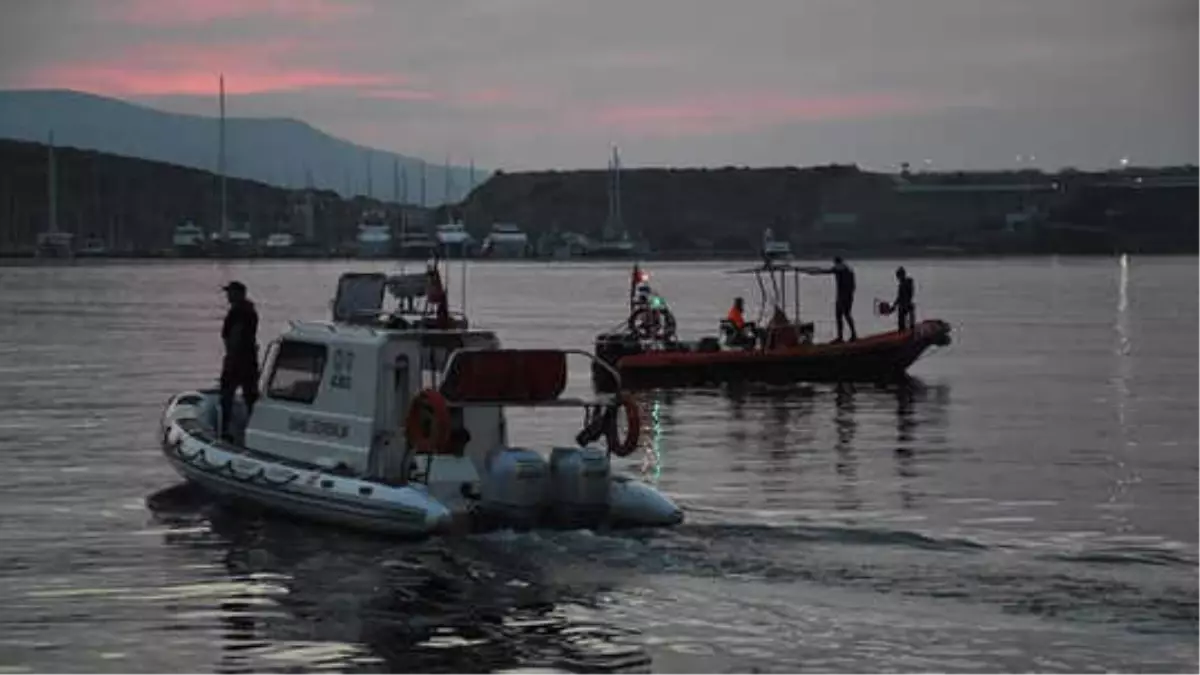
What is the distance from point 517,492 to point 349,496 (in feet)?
6.03

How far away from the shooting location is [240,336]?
2202cm

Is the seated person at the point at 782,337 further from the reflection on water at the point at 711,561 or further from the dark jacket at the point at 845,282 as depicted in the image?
the reflection on water at the point at 711,561

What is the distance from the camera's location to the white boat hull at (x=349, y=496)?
18531 mm

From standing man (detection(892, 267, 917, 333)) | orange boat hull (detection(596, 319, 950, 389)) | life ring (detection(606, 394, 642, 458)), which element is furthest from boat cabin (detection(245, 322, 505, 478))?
standing man (detection(892, 267, 917, 333))

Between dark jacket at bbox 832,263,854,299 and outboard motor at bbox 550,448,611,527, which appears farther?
dark jacket at bbox 832,263,854,299

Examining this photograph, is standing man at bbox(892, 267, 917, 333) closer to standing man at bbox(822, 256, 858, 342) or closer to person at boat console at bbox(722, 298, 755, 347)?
standing man at bbox(822, 256, 858, 342)

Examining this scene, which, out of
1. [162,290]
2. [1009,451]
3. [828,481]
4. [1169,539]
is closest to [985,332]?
[1009,451]

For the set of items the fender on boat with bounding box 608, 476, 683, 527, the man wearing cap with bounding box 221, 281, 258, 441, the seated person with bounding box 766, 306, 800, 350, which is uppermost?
the man wearing cap with bounding box 221, 281, 258, 441

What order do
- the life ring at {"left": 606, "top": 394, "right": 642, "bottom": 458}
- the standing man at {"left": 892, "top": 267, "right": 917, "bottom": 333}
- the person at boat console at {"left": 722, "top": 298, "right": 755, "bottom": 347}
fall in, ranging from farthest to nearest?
1. the standing man at {"left": 892, "top": 267, "right": 917, "bottom": 333}
2. the person at boat console at {"left": 722, "top": 298, "right": 755, "bottom": 347}
3. the life ring at {"left": 606, "top": 394, "right": 642, "bottom": 458}

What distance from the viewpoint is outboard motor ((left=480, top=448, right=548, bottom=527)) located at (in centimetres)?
1834

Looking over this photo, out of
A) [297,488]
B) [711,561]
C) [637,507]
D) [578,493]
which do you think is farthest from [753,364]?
[711,561]

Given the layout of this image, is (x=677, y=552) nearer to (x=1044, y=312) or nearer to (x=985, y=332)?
(x=985, y=332)

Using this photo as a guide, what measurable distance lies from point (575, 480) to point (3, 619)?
5350 millimetres

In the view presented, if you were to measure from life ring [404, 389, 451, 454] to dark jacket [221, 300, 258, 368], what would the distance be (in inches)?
155
